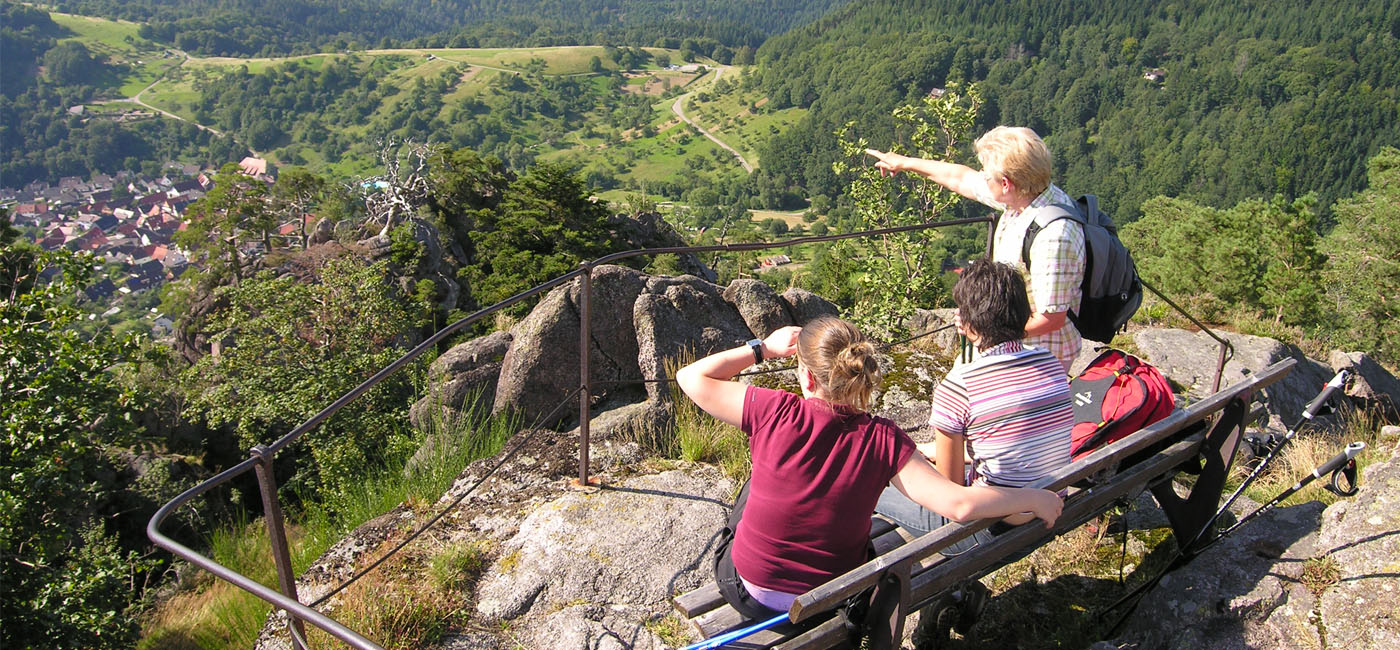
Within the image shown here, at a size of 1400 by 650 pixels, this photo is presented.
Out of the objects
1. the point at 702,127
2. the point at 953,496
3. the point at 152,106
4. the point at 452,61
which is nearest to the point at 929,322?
the point at 953,496

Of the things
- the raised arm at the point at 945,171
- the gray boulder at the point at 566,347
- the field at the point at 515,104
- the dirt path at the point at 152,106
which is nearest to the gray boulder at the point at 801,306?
the gray boulder at the point at 566,347

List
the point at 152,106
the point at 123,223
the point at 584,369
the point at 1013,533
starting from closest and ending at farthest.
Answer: the point at 1013,533 → the point at 584,369 → the point at 123,223 → the point at 152,106

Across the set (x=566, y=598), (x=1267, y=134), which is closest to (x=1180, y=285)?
(x=566, y=598)

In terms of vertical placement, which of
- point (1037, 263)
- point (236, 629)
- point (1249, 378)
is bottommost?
point (236, 629)

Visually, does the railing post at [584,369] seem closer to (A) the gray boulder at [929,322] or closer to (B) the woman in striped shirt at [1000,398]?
(B) the woman in striped shirt at [1000,398]

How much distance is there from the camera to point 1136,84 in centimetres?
14300

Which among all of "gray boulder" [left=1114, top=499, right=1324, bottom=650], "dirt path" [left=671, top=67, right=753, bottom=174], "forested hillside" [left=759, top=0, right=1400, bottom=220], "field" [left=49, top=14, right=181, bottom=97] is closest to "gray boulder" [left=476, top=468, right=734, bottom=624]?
"gray boulder" [left=1114, top=499, right=1324, bottom=650]

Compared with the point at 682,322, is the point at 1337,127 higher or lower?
lower

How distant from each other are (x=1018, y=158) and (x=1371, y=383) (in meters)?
7.89

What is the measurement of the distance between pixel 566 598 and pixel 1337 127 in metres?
134

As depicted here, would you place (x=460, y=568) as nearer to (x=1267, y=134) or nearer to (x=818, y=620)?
(x=818, y=620)

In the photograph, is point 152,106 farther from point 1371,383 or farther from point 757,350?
point 757,350

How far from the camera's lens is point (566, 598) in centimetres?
362

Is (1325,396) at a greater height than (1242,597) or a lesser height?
greater
